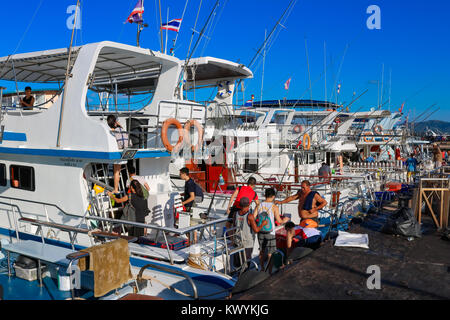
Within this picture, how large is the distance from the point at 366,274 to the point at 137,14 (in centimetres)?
961

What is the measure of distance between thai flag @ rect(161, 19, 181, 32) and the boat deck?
29.8ft

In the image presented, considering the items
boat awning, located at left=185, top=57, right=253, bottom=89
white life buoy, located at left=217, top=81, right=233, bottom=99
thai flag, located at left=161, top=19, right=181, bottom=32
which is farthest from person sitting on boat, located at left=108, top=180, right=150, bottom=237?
white life buoy, located at left=217, top=81, right=233, bottom=99

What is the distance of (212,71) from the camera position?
13.1 meters

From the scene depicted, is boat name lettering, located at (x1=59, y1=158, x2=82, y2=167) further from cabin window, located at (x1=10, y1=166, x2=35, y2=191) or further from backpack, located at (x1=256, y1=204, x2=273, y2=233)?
backpack, located at (x1=256, y1=204, x2=273, y2=233)

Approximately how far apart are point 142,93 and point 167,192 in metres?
6.06

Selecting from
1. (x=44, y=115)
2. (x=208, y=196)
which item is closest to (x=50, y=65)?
(x=44, y=115)

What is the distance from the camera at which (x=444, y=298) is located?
14.8 feet

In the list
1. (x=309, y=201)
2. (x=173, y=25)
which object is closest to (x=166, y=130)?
(x=309, y=201)

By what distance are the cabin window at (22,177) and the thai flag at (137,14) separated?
17.6ft

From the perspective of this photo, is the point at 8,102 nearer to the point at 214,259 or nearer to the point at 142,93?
the point at 142,93

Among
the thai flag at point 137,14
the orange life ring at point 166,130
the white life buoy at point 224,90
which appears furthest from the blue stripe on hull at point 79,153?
the white life buoy at point 224,90

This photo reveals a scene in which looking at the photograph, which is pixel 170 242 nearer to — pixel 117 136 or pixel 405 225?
Result: pixel 117 136

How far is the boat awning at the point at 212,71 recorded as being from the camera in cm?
1141

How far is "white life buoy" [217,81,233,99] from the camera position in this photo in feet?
47.1
